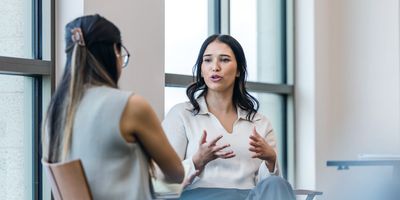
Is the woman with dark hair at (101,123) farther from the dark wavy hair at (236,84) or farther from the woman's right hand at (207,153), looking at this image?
the dark wavy hair at (236,84)

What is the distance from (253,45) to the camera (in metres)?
4.35

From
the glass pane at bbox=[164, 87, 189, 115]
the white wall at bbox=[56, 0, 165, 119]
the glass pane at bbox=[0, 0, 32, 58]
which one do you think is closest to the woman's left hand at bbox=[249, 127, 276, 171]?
the white wall at bbox=[56, 0, 165, 119]

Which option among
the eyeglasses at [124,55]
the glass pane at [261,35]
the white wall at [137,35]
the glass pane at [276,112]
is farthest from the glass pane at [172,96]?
the eyeglasses at [124,55]

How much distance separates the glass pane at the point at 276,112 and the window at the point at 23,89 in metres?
1.91

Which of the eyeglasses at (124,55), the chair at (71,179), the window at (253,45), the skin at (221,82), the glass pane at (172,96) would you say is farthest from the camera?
the window at (253,45)

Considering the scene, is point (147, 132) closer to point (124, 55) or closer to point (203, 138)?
point (124, 55)

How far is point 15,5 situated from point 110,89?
45.7 inches

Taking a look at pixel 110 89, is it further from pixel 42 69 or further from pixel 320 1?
pixel 320 1

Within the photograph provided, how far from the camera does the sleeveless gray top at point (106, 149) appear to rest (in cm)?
170

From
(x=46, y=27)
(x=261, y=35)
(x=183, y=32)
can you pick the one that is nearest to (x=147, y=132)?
(x=46, y=27)

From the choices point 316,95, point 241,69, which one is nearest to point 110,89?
point 241,69

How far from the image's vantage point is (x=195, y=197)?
273 centimetres

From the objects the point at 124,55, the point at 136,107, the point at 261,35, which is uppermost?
the point at 261,35

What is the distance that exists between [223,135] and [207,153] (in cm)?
28
